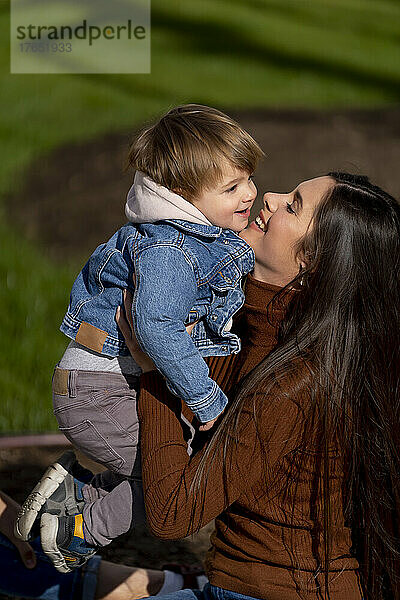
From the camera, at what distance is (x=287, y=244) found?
8.93 ft

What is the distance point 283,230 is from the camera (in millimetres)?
2713

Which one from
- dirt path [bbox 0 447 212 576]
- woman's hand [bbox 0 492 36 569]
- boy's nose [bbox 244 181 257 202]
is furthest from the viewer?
dirt path [bbox 0 447 212 576]

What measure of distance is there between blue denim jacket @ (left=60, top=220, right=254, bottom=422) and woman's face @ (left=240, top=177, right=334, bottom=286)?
0.05 metres

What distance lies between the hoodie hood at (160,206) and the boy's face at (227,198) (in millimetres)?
27

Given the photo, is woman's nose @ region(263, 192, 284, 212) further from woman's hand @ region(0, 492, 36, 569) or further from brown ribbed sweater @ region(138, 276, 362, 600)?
woman's hand @ region(0, 492, 36, 569)

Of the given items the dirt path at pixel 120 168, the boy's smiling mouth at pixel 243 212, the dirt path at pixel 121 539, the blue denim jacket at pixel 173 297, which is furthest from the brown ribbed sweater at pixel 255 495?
the dirt path at pixel 120 168

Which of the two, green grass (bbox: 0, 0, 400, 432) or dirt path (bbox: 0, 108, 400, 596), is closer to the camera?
green grass (bbox: 0, 0, 400, 432)

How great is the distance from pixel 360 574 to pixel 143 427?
801 millimetres

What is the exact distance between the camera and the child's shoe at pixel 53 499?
2900mm

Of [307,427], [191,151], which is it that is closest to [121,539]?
[307,427]

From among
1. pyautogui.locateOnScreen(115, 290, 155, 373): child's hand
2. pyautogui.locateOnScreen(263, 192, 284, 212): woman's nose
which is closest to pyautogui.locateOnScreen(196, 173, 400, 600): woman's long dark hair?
pyautogui.locateOnScreen(263, 192, 284, 212): woman's nose

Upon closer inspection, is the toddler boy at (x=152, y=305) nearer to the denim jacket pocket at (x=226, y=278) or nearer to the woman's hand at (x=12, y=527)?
the denim jacket pocket at (x=226, y=278)

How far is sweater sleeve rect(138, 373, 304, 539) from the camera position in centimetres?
257

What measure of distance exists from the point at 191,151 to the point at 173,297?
0.42 m
